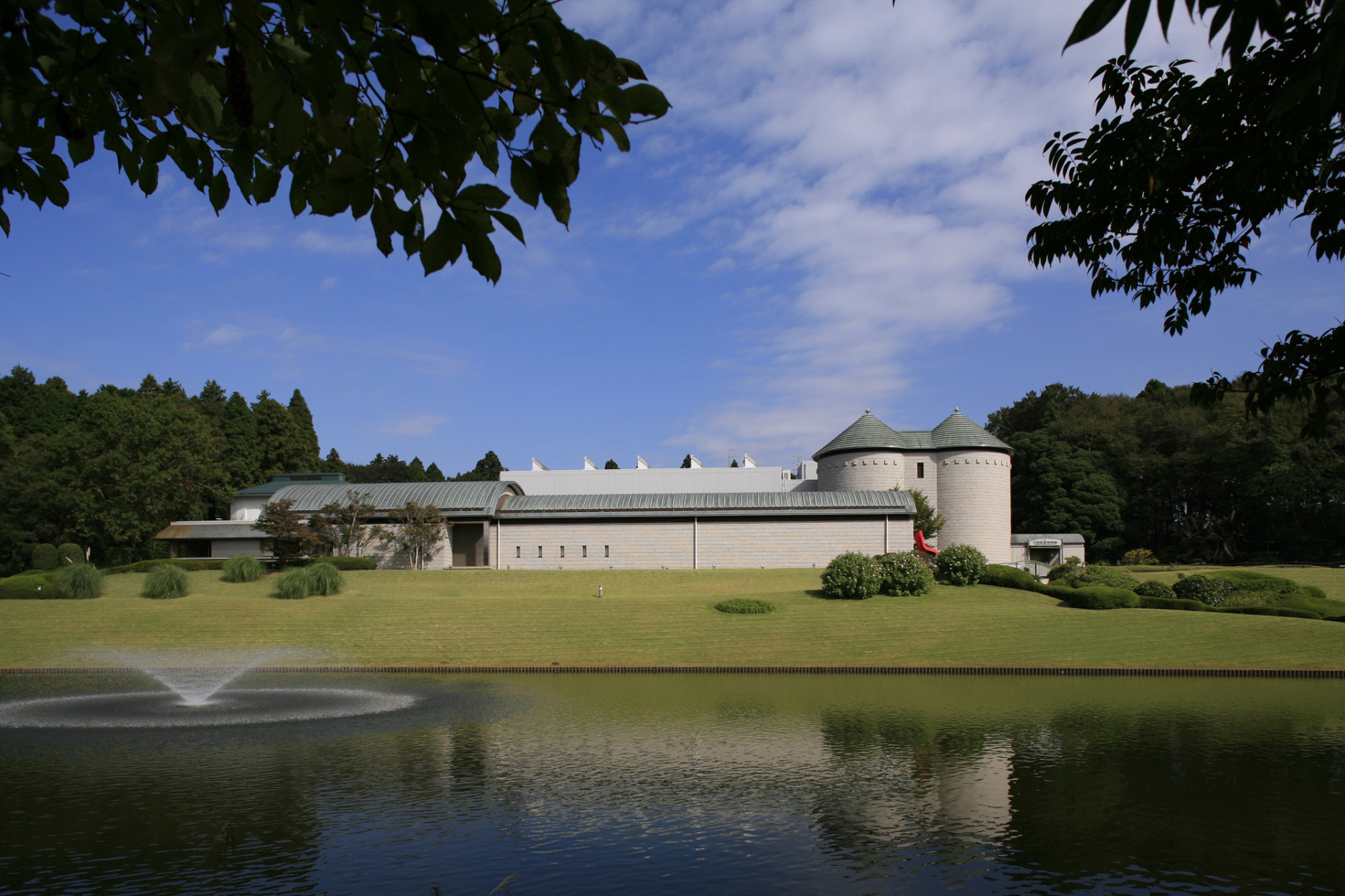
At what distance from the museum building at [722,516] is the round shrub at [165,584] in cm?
984

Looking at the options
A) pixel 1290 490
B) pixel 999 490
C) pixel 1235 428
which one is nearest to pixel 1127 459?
pixel 1235 428

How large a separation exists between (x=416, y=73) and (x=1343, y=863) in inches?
399

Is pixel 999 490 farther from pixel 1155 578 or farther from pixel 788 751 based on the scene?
pixel 788 751

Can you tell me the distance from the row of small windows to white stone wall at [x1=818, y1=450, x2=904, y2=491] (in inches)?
555

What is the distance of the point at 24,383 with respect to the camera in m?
75.5

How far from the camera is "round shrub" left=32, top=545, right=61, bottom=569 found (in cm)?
4216

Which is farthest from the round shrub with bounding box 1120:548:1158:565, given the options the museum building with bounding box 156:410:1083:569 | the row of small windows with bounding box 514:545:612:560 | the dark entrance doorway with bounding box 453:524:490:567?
the dark entrance doorway with bounding box 453:524:490:567

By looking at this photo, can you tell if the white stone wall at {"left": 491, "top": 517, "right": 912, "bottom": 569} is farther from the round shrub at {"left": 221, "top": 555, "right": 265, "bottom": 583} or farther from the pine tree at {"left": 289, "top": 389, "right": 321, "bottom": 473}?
the pine tree at {"left": 289, "top": 389, "right": 321, "bottom": 473}

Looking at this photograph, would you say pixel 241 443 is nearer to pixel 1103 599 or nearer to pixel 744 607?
pixel 744 607

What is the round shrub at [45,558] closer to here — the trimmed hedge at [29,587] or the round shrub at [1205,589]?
the trimmed hedge at [29,587]

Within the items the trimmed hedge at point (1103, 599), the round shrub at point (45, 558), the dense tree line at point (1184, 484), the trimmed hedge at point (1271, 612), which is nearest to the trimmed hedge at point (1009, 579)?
the trimmed hedge at point (1103, 599)

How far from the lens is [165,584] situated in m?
29.6

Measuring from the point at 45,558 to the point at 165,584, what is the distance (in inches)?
734

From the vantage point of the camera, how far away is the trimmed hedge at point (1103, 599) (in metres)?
26.5
